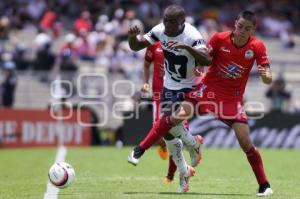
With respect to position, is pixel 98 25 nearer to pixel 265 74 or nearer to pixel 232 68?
pixel 232 68

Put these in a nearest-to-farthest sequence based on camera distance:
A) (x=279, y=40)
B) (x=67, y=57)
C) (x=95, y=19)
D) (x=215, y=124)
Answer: (x=215, y=124) < (x=67, y=57) < (x=95, y=19) < (x=279, y=40)

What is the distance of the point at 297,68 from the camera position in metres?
26.2

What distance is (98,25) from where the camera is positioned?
28.3m

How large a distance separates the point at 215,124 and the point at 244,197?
12.0 meters

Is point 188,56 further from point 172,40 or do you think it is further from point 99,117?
point 99,117

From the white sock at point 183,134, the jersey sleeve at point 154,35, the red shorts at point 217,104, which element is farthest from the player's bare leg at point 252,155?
the jersey sleeve at point 154,35

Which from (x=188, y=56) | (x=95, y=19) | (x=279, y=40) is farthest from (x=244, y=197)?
(x=279, y=40)

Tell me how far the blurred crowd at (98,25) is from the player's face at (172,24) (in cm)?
1313

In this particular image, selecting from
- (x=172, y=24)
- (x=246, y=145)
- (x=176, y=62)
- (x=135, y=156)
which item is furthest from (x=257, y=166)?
(x=172, y=24)

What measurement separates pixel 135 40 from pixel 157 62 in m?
2.39

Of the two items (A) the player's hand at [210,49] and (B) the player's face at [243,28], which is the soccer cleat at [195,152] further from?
(B) the player's face at [243,28]

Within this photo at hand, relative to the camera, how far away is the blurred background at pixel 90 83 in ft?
74.9

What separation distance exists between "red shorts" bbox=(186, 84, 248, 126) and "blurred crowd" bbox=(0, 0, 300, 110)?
42.0ft

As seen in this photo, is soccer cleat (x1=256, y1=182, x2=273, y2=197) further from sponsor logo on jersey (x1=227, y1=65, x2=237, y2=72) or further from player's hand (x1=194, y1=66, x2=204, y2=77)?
player's hand (x1=194, y1=66, x2=204, y2=77)
